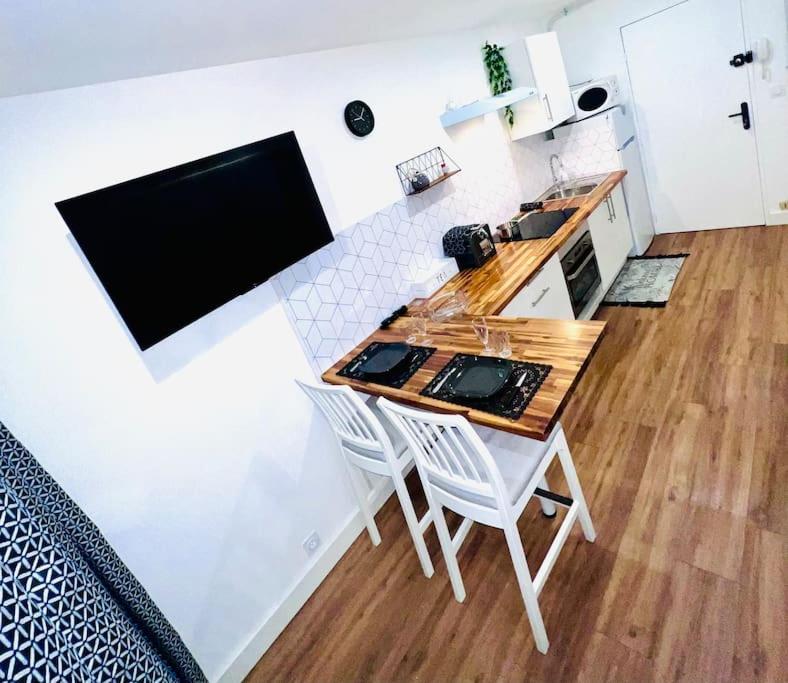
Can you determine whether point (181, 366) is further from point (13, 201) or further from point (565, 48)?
point (565, 48)

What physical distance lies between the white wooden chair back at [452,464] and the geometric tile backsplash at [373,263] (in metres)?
0.75

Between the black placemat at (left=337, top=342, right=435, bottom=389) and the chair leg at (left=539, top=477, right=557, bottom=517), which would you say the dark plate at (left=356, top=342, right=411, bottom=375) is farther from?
the chair leg at (left=539, top=477, right=557, bottom=517)

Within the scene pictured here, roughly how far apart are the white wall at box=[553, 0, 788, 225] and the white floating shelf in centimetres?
191

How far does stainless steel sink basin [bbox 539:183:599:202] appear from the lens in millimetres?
3507

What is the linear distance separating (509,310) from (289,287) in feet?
3.63

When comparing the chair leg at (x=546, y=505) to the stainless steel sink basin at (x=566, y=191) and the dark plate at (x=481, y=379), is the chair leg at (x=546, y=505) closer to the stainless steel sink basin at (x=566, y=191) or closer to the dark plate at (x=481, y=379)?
the dark plate at (x=481, y=379)

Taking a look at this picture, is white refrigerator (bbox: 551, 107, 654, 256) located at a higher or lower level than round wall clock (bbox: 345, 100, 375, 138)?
lower

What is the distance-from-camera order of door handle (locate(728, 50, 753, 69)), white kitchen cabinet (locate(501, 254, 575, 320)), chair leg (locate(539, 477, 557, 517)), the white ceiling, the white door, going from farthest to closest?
1. the white door
2. door handle (locate(728, 50, 753, 69))
3. white kitchen cabinet (locate(501, 254, 575, 320))
4. chair leg (locate(539, 477, 557, 517))
5. the white ceiling

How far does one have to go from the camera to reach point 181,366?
1.66m

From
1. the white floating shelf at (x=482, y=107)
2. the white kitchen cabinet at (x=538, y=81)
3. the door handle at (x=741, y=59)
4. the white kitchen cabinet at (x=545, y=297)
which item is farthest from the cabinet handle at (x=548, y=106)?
the door handle at (x=741, y=59)

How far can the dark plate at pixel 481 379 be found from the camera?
4.86 feet

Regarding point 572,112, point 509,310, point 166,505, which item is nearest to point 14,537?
point 166,505

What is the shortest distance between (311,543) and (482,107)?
254 centimetres

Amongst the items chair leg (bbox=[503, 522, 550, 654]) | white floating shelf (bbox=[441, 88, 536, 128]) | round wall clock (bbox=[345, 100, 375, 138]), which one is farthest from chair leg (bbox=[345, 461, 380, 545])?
A: white floating shelf (bbox=[441, 88, 536, 128])
